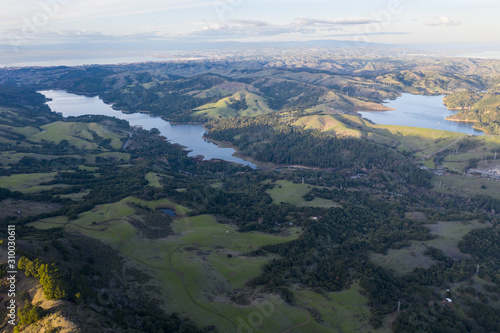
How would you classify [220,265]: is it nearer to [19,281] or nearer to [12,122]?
[19,281]

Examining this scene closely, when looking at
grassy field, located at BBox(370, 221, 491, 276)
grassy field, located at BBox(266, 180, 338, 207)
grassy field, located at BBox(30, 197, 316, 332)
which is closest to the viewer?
grassy field, located at BBox(30, 197, 316, 332)

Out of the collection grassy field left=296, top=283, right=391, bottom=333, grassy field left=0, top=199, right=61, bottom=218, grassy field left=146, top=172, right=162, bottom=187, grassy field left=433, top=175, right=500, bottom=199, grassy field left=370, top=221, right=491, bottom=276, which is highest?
grassy field left=0, top=199, right=61, bottom=218

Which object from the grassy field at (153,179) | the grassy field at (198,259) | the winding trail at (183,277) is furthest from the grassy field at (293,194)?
the winding trail at (183,277)

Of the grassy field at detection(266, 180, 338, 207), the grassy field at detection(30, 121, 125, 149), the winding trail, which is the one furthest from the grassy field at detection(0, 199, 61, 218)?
the grassy field at detection(30, 121, 125, 149)

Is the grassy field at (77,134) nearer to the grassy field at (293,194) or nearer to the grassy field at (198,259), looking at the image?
the grassy field at (293,194)

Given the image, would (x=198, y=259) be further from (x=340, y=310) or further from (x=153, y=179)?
(x=153, y=179)

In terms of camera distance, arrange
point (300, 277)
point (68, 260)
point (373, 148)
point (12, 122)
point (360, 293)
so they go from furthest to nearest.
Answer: point (12, 122)
point (373, 148)
point (300, 277)
point (360, 293)
point (68, 260)

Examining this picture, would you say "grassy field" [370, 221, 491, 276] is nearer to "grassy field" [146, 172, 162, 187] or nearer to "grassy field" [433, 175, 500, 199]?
"grassy field" [433, 175, 500, 199]

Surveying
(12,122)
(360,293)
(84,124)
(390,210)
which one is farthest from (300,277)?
(12,122)
